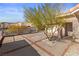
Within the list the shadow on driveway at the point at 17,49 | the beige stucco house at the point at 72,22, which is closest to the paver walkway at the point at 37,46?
the shadow on driveway at the point at 17,49

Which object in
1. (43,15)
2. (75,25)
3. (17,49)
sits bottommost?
(17,49)

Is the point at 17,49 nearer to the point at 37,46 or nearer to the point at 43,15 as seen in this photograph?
the point at 37,46

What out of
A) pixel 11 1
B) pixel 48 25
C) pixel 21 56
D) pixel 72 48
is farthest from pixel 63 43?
pixel 11 1

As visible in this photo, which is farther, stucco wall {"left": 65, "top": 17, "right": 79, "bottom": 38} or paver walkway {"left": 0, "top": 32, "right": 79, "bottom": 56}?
stucco wall {"left": 65, "top": 17, "right": 79, "bottom": 38}

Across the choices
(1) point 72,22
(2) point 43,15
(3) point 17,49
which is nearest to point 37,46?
(3) point 17,49

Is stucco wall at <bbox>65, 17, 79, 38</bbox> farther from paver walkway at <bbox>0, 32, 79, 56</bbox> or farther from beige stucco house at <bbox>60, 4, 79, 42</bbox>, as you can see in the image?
paver walkway at <bbox>0, 32, 79, 56</bbox>

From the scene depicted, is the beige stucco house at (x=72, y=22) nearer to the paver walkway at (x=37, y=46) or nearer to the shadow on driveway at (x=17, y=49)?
the paver walkway at (x=37, y=46)

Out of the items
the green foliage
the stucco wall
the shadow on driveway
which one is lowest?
the shadow on driveway

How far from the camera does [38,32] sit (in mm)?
2906

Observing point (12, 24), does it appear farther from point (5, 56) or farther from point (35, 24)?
point (5, 56)

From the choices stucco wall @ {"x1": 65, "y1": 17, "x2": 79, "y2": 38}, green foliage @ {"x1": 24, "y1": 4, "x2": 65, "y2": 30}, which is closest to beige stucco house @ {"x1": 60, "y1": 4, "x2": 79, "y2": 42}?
stucco wall @ {"x1": 65, "y1": 17, "x2": 79, "y2": 38}

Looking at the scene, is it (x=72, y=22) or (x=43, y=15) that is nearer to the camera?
(x=43, y=15)

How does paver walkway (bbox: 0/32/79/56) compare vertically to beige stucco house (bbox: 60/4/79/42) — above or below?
below

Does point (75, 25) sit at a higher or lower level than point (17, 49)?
higher
